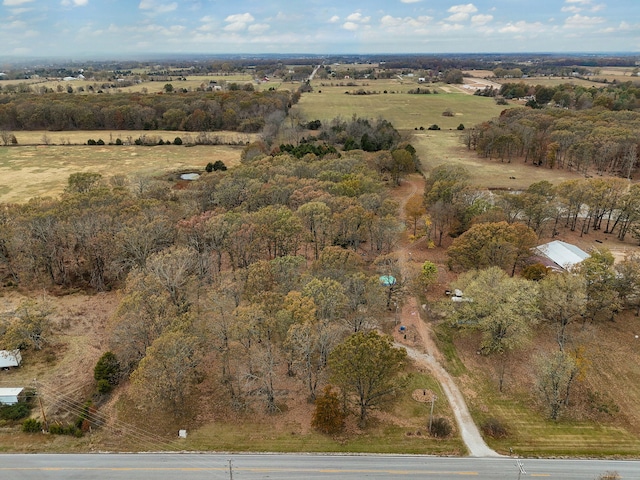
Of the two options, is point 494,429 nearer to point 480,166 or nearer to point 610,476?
point 610,476

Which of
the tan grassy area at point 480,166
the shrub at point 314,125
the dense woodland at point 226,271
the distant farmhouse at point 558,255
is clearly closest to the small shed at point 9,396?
the dense woodland at point 226,271

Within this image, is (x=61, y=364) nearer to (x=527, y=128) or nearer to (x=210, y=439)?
(x=210, y=439)

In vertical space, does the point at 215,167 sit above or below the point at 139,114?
below

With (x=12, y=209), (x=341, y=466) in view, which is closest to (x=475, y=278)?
(x=341, y=466)

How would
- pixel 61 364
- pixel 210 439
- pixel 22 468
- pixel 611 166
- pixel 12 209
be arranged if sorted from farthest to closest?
pixel 611 166, pixel 12 209, pixel 61 364, pixel 210 439, pixel 22 468

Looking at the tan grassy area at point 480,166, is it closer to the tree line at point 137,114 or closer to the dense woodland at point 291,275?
the dense woodland at point 291,275

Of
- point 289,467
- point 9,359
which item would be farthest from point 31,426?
point 289,467

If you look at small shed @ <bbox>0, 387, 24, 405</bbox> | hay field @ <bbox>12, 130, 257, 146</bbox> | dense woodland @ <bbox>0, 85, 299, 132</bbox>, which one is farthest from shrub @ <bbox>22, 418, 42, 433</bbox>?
dense woodland @ <bbox>0, 85, 299, 132</bbox>
